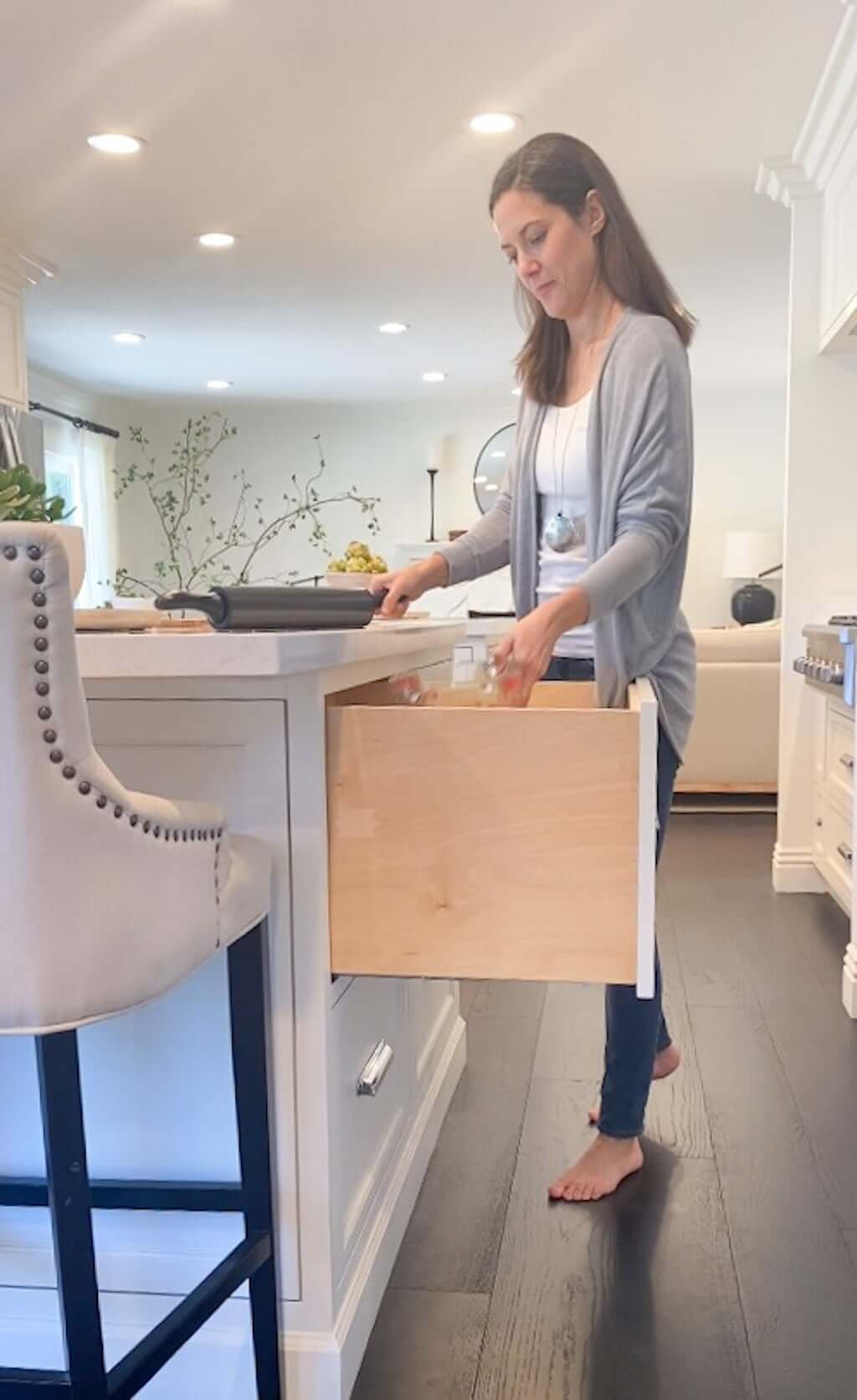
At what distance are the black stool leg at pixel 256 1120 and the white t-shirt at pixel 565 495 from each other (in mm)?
703

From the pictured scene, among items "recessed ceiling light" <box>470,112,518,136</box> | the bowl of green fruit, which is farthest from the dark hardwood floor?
"recessed ceiling light" <box>470,112,518,136</box>

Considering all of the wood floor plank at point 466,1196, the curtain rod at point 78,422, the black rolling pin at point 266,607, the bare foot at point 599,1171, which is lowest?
the wood floor plank at point 466,1196

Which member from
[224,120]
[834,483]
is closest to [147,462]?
[224,120]

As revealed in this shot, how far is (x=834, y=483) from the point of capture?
3.61 meters

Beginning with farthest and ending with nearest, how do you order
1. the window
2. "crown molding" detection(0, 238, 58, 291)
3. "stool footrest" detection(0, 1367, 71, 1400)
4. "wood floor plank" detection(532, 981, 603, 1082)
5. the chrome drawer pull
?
the window < "crown molding" detection(0, 238, 58, 291) < "wood floor plank" detection(532, 981, 603, 1082) < the chrome drawer pull < "stool footrest" detection(0, 1367, 71, 1400)

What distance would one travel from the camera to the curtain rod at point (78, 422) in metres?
6.64

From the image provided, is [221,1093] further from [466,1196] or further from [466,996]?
[466,996]

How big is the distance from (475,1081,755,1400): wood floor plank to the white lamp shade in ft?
19.3

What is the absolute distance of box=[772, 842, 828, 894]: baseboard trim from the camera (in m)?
3.66

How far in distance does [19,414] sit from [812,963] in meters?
3.66

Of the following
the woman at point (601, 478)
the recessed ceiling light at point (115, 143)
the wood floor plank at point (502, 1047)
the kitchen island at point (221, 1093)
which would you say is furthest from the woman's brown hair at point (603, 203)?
the recessed ceiling light at point (115, 143)

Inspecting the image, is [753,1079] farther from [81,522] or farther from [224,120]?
[81,522]

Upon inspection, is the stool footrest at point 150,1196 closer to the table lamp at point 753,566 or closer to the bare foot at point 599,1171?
the bare foot at point 599,1171

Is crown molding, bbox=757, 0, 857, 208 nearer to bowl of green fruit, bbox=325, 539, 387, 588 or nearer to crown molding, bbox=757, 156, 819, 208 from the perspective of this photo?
crown molding, bbox=757, 156, 819, 208
